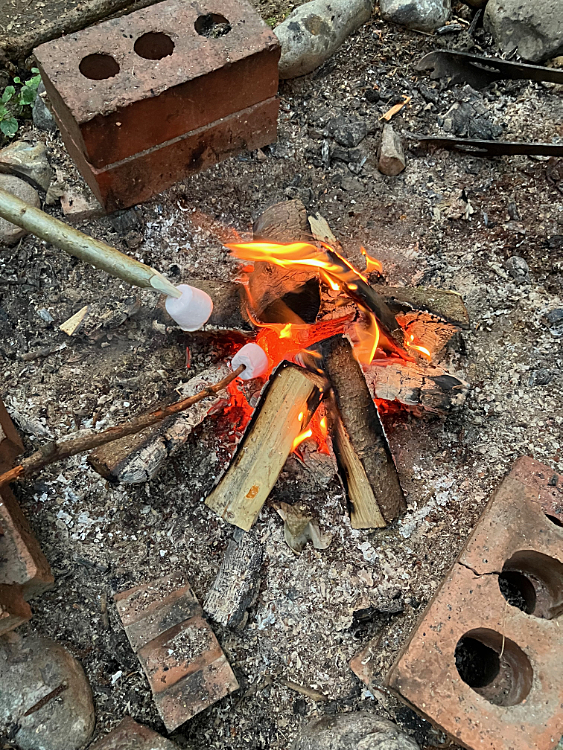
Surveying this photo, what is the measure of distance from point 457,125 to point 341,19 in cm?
106

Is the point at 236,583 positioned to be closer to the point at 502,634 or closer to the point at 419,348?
the point at 502,634

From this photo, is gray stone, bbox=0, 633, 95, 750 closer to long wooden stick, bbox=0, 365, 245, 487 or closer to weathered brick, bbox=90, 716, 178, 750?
weathered brick, bbox=90, 716, 178, 750

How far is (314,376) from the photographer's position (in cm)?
246

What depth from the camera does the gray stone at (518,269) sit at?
308 centimetres

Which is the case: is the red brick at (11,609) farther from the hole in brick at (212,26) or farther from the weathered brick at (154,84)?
the hole in brick at (212,26)

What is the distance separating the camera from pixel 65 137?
315cm

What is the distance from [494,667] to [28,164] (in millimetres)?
3470

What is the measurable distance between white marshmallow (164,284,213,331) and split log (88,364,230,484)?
285 millimetres

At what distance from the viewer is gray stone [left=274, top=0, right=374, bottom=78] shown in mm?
3533

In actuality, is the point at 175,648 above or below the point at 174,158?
below

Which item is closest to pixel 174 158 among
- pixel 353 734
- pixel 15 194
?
pixel 15 194

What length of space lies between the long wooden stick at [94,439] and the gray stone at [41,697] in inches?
27.9

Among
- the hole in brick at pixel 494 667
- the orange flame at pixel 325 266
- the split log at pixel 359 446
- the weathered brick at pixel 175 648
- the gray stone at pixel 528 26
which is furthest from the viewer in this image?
the gray stone at pixel 528 26

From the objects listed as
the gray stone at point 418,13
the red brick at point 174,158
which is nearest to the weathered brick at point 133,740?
the red brick at point 174,158
